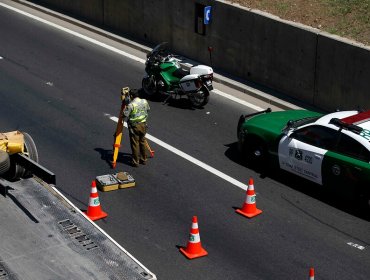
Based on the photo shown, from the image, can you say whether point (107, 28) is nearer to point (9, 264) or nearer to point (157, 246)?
point (157, 246)

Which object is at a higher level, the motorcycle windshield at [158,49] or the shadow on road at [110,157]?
the motorcycle windshield at [158,49]

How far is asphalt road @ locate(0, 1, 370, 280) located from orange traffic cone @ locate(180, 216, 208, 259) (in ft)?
0.35

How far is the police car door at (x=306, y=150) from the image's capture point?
13641 mm

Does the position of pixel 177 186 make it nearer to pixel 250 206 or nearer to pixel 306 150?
pixel 250 206

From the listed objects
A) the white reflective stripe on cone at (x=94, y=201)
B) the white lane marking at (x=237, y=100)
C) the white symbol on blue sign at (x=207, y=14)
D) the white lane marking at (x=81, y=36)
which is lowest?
the white lane marking at (x=237, y=100)

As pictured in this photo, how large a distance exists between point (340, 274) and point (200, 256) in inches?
87.0

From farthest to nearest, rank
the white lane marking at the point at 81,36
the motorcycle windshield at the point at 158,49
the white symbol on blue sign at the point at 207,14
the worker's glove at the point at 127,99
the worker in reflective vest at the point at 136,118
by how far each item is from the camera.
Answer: the white lane marking at the point at 81,36, the white symbol on blue sign at the point at 207,14, the motorcycle windshield at the point at 158,49, the worker's glove at the point at 127,99, the worker in reflective vest at the point at 136,118

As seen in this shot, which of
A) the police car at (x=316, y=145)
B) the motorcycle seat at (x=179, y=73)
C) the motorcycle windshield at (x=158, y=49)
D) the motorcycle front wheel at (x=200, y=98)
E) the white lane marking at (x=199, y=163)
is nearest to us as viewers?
the police car at (x=316, y=145)

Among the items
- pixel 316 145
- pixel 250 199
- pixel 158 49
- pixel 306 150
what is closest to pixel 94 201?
pixel 250 199

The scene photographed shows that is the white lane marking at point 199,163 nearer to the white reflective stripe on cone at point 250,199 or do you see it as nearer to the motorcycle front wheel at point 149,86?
Result: the white reflective stripe on cone at point 250,199

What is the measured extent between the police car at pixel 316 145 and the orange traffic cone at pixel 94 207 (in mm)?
3710

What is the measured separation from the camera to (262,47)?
1900 cm

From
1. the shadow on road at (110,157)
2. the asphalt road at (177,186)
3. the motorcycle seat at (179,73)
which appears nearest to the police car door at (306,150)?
the asphalt road at (177,186)

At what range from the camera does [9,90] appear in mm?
19078
